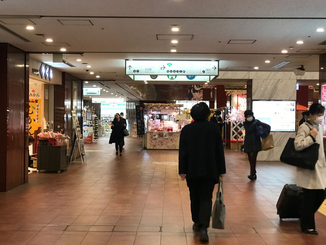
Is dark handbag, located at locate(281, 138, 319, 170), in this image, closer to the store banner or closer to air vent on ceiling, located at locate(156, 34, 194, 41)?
air vent on ceiling, located at locate(156, 34, 194, 41)

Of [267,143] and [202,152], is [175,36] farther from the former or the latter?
[267,143]

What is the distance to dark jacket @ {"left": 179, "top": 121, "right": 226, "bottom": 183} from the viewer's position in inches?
145

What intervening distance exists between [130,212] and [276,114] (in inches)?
299

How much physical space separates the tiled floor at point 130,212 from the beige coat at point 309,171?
0.62 metres

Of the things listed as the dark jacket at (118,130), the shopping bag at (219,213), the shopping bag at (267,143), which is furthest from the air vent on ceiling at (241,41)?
the dark jacket at (118,130)

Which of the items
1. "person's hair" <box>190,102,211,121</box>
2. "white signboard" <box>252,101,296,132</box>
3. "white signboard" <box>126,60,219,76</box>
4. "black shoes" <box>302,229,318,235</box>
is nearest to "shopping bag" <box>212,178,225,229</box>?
"person's hair" <box>190,102,211,121</box>

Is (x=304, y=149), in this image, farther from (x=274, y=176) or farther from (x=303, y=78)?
(x=303, y=78)

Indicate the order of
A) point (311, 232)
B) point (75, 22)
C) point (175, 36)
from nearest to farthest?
point (311, 232), point (75, 22), point (175, 36)

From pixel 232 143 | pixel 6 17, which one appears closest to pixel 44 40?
pixel 6 17

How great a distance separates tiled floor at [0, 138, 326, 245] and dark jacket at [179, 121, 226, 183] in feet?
2.55

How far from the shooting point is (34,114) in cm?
985

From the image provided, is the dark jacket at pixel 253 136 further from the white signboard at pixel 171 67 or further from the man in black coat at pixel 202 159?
the man in black coat at pixel 202 159

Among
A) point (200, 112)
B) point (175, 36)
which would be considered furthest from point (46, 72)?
point (200, 112)

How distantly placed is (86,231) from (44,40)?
3.88 metres
